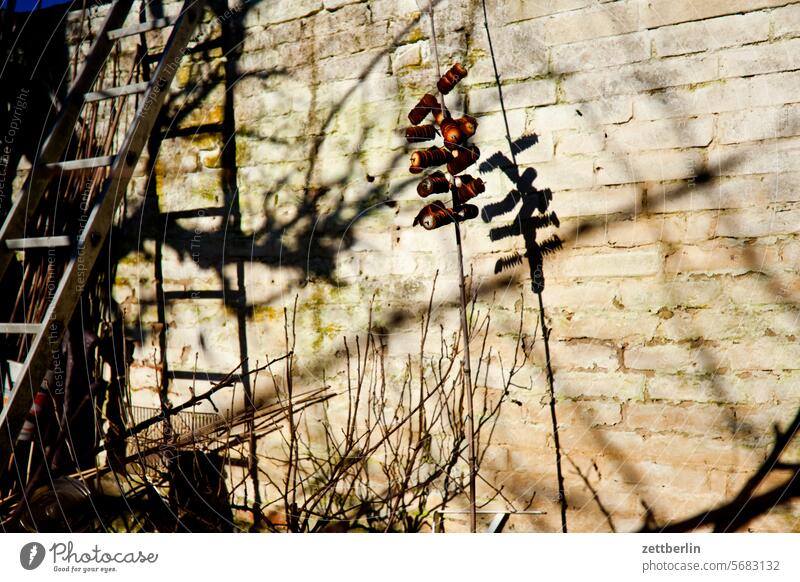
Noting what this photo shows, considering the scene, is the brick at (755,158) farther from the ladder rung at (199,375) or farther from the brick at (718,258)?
the ladder rung at (199,375)

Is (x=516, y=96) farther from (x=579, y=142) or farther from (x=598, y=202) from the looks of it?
(x=598, y=202)

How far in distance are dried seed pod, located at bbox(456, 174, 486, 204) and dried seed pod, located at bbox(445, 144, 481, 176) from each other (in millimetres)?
26

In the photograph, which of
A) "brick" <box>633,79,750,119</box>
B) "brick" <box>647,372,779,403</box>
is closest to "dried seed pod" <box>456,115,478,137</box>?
"brick" <box>633,79,750,119</box>

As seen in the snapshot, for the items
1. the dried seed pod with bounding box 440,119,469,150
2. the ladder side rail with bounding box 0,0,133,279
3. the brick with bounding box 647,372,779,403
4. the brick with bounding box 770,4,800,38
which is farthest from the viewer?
the ladder side rail with bounding box 0,0,133,279

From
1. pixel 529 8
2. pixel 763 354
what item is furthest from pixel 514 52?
pixel 763 354

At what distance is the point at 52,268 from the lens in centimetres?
231

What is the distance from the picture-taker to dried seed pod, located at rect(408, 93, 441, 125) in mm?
1714

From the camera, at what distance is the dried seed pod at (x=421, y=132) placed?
1645mm

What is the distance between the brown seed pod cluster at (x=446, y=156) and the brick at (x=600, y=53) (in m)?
0.23

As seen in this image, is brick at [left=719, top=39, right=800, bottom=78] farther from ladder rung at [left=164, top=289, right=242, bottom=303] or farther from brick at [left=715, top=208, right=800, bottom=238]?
ladder rung at [left=164, top=289, right=242, bottom=303]

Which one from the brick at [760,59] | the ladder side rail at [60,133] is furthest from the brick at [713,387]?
the ladder side rail at [60,133]

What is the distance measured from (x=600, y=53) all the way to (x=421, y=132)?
17.9 inches
